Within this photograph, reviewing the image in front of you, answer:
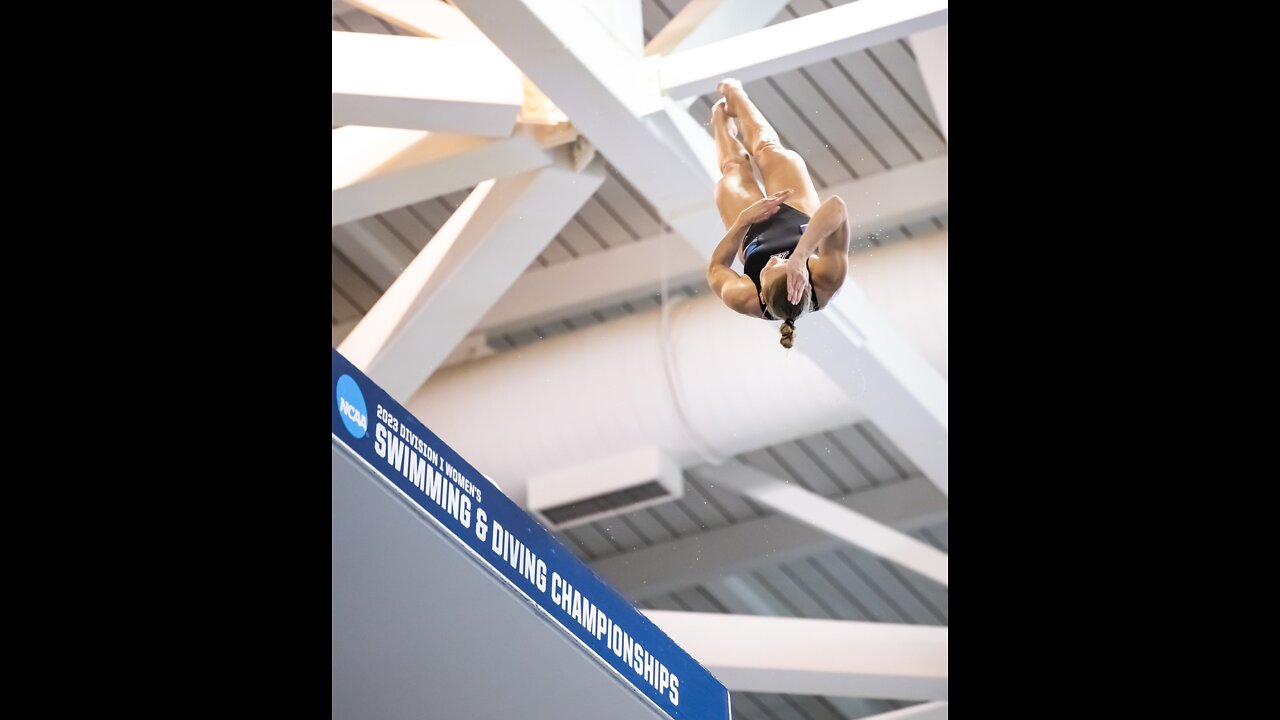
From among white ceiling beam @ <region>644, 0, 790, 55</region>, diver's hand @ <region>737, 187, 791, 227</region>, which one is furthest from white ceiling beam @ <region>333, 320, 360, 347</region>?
diver's hand @ <region>737, 187, 791, 227</region>

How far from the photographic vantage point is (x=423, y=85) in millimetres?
5012

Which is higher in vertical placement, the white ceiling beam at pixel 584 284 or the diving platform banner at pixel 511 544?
the white ceiling beam at pixel 584 284

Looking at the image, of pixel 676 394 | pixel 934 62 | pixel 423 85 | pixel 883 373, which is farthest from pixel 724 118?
pixel 676 394

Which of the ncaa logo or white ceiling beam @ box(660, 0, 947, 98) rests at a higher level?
white ceiling beam @ box(660, 0, 947, 98)

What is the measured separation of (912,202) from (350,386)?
9.48 feet

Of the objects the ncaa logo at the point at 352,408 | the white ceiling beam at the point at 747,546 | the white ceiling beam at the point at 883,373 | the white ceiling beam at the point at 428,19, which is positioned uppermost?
the white ceiling beam at the point at 428,19

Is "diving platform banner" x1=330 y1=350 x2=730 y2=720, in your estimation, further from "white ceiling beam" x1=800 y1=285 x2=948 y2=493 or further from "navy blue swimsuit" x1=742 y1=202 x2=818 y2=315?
"white ceiling beam" x1=800 y1=285 x2=948 y2=493

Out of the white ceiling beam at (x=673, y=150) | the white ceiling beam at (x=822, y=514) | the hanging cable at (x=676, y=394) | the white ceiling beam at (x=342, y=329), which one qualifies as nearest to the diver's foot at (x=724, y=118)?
the white ceiling beam at (x=673, y=150)

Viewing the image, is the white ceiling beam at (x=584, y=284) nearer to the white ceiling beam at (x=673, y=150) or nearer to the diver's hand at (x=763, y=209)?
the white ceiling beam at (x=673, y=150)

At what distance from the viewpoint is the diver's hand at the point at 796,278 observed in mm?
3742

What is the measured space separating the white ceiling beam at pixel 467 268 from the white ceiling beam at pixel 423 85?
1.26 feet

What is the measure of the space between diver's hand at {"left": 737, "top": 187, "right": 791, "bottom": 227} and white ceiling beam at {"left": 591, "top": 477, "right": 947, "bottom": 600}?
174 cm

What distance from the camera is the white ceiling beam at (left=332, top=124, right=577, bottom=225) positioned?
18.1ft
